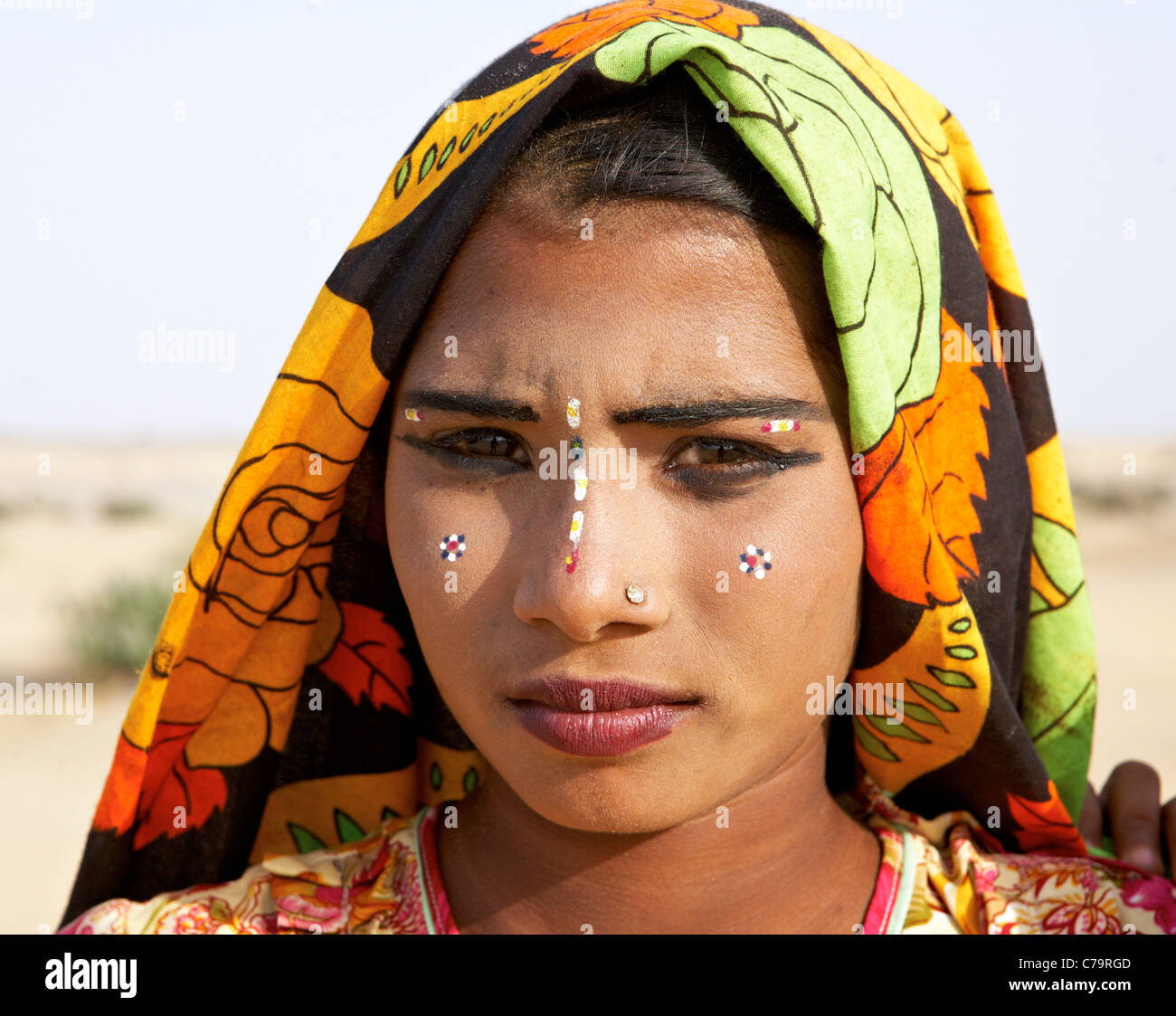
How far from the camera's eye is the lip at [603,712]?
190 centimetres

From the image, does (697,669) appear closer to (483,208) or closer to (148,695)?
(483,208)

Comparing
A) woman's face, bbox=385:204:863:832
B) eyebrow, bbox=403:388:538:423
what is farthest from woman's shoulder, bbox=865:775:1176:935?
eyebrow, bbox=403:388:538:423

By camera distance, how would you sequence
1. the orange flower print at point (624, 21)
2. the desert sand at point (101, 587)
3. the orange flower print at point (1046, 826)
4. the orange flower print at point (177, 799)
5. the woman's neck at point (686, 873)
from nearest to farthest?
the orange flower print at point (624, 21)
the woman's neck at point (686, 873)
the orange flower print at point (1046, 826)
the orange flower print at point (177, 799)
the desert sand at point (101, 587)

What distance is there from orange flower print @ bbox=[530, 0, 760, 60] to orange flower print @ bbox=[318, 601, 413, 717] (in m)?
1.13

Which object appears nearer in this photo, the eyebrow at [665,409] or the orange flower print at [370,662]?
the eyebrow at [665,409]

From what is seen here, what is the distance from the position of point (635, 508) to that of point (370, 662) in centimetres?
86

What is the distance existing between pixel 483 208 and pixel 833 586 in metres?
0.85

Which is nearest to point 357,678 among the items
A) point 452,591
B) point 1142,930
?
point 452,591

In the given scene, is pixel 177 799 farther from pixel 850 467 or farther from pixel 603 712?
pixel 850 467

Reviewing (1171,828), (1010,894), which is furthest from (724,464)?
→ (1171,828)

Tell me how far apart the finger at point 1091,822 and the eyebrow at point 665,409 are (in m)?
1.22

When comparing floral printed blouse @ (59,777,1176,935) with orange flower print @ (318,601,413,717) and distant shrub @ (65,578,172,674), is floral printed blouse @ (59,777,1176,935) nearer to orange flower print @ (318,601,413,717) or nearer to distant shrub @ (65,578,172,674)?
orange flower print @ (318,601,413,717)

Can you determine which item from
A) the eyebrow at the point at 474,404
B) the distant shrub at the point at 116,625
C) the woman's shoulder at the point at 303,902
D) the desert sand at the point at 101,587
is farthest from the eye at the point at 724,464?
the distant shrub at the point at 116,625

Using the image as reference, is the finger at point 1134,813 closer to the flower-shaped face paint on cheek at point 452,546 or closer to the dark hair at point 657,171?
the dark hair at point 657,171
